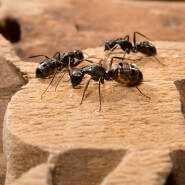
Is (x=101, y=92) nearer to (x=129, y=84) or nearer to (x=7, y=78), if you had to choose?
(x=129, y=84)

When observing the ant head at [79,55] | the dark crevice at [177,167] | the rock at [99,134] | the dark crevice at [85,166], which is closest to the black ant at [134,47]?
the ant head at [79,55]

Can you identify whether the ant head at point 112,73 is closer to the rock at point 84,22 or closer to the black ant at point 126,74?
the black ant at point 126,74

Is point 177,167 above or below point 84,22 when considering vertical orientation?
below

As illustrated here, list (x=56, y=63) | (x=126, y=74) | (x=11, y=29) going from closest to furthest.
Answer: (x=126, y=74)
(x=56, y=63)
(x=11, y=29)

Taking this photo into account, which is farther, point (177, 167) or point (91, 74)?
point (91, 74)

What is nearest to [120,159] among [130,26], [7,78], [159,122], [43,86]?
[159,122]

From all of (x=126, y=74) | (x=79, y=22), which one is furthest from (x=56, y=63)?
(x=79, y=22)

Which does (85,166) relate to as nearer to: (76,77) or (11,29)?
(76,77)
